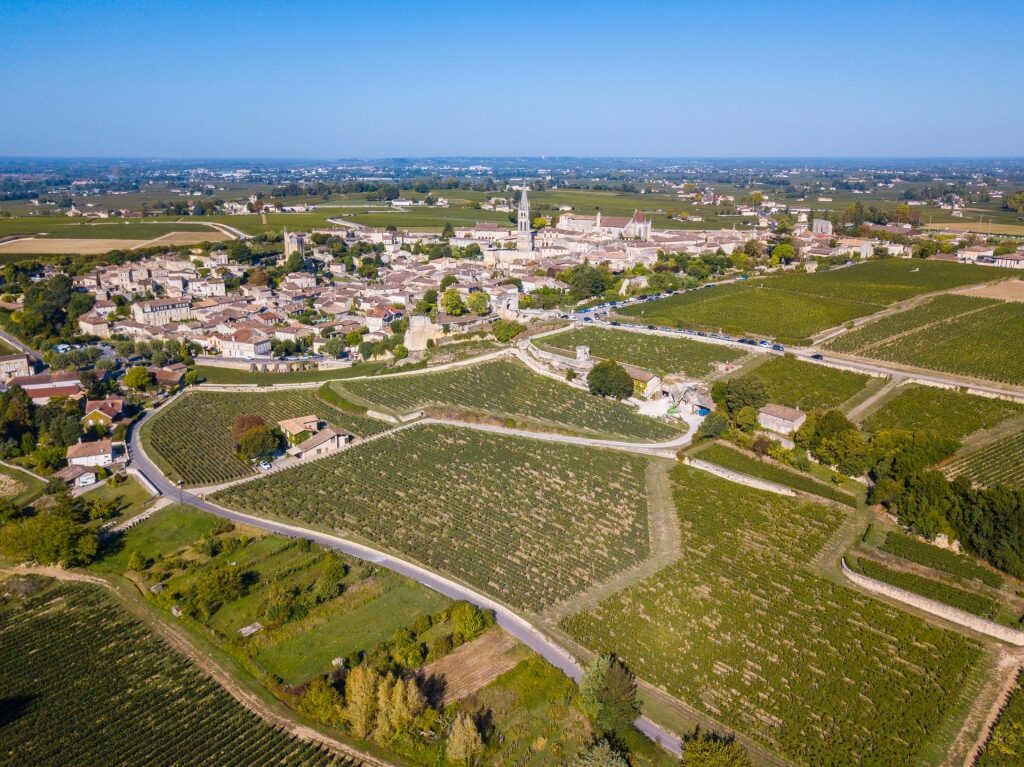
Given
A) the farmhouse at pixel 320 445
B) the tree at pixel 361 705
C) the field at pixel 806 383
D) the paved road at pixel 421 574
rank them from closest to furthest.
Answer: the tree at pixel 361 705 → the paved road at pixel 421 574 → the farmhouse at pixel 320 445 → the field at pixel 806 383

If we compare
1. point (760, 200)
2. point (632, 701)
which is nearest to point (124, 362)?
point (632, 701)

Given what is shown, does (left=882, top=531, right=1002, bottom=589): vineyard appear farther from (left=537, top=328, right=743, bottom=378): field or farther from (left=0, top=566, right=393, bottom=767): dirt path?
(left=0, top=566, right=393, bottom=767): dirt path

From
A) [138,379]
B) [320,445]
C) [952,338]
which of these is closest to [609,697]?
[320,445]

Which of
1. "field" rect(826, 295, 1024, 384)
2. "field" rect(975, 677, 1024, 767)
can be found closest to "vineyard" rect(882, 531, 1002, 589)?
"field" rect(975, 677, 1024, 767)

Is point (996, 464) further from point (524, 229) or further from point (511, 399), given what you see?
point (524, 229)

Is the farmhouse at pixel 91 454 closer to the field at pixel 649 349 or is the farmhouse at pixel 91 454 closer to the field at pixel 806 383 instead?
the field at pixel 649 349

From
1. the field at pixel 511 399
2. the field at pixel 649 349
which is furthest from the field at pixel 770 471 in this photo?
the field at pixel 649 349
